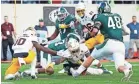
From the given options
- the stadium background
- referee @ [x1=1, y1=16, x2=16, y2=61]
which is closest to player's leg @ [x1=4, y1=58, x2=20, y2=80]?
referee @ [x1=1, y1=16, x2=16, y2=61]

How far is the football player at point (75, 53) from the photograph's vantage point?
509 inches

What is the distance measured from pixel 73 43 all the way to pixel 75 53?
0.42 metres

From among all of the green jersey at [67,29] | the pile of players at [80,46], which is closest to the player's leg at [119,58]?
the pile of players at [80,46]

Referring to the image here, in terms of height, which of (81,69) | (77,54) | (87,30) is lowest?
(81,69)

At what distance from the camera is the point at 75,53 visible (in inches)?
520

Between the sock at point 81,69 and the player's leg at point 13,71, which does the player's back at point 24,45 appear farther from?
the sock at point 81,69

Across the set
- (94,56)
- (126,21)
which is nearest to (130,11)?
(126,21)

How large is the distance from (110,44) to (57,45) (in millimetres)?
2371

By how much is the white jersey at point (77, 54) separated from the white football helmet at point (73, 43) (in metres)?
0.17

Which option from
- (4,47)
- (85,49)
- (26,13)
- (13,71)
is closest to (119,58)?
(85,49)

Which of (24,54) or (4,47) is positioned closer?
(24,54)

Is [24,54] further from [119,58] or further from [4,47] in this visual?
[4,47]

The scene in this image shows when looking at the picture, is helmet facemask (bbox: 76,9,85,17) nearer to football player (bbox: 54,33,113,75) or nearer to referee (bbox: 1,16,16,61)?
football player (bbox: 54,33,113,75)

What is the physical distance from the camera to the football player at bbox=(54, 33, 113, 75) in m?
12.9
